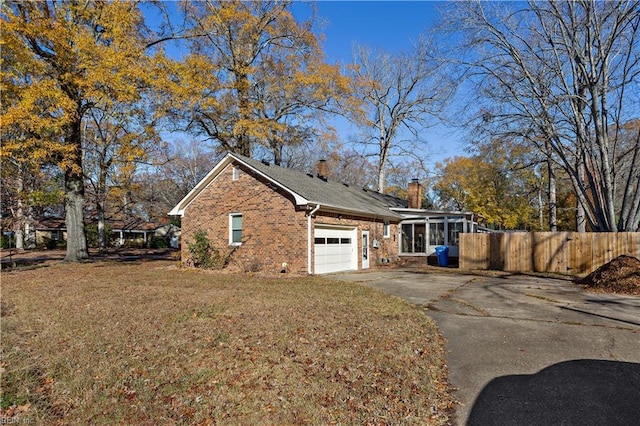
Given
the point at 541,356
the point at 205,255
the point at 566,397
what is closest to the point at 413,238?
the point at 205,255

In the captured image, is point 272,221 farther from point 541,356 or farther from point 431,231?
point 541,356

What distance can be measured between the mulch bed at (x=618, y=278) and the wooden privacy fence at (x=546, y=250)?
3398mm

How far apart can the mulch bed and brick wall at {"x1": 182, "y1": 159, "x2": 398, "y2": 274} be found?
30.2ft

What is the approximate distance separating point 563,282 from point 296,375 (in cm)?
1207

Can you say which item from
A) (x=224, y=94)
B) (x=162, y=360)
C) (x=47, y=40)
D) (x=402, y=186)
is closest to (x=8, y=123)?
(x=47, y=40)

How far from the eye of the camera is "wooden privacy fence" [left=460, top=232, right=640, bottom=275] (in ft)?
48.2

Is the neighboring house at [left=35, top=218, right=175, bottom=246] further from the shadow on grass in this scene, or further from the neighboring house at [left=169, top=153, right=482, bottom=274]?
the shadow on grass

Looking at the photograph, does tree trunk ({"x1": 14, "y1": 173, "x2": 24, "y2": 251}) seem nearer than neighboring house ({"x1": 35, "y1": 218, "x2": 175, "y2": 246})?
Yes

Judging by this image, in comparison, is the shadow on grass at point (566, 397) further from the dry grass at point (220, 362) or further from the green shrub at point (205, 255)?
the green shrub at point (205, 255)

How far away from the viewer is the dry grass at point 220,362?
373cm

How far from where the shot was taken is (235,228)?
16375 mm

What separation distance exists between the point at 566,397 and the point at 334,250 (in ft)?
41.6

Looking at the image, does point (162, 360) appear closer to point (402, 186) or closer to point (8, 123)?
point (8, 123)

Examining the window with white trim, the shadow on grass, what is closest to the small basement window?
the window with white trim
